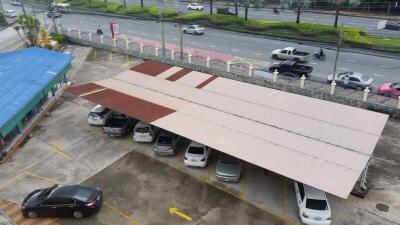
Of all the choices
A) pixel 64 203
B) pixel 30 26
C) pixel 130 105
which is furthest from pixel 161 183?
pixel 30 26

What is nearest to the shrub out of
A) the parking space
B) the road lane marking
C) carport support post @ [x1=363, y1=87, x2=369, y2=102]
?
the parking space

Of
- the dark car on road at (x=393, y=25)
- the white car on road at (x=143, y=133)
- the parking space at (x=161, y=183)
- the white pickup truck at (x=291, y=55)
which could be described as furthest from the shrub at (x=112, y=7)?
A: the white car on road at (x=143, y=133)

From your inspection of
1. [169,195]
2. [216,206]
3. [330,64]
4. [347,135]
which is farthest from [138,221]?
[330,64]

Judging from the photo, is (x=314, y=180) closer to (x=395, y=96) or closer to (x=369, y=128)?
(x=369, y=128)

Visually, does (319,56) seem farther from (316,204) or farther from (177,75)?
(316,204)

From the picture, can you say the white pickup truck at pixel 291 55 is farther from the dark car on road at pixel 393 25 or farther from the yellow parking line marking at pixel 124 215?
the yellow parking line marking at pixel 124 215

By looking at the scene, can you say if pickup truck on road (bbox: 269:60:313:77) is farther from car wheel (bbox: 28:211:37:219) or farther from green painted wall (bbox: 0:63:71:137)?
car wheel (bbox: 28:211:37:219)
